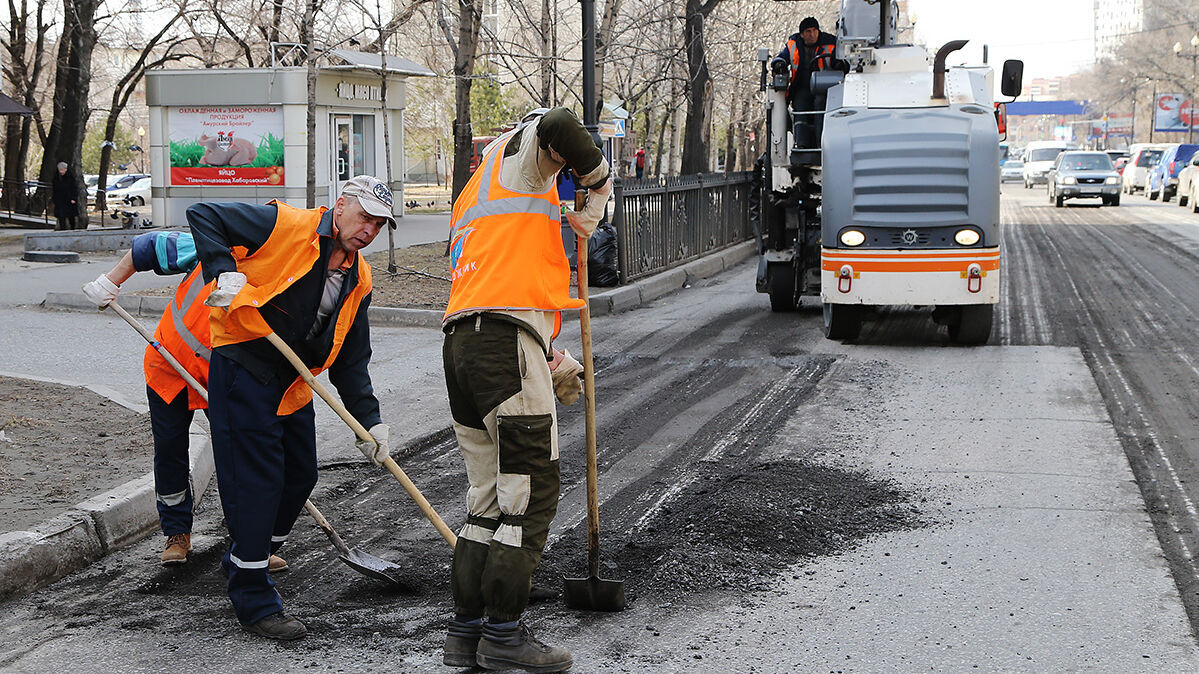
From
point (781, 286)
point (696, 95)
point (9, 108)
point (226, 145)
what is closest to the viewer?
point (781, 286)

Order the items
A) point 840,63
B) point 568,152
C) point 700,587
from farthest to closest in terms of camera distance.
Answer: point 840,63 → point 700,587 → point 568,152

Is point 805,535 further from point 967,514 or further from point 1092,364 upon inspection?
point 1092,364

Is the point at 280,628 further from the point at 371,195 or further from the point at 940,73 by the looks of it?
the point at 940,73

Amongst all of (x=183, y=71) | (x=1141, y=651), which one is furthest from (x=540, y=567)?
(x=183, y=71)

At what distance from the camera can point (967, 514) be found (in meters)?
5.63

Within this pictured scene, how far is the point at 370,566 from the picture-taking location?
4.67 meters

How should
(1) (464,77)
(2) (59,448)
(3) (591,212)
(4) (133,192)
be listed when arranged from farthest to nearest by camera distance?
(4) (133,192), (1) (464,77), (2) (59,448), (3) (591,212)

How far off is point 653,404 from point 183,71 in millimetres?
21544

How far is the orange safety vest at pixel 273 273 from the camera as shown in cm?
423

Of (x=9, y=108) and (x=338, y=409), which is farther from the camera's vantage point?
(x=9, y=108)

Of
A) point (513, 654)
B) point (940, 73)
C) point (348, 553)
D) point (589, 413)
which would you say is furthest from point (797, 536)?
Answer: point (940, 73)

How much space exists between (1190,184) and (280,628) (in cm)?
3224

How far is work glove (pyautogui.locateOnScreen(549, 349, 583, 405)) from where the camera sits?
423 cm

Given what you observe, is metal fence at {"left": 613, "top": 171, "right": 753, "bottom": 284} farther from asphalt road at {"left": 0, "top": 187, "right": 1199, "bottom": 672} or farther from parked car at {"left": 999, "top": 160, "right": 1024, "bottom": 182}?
parked car at {"left": 999, "top": 160, "right": 1024, "bottom": 182}
